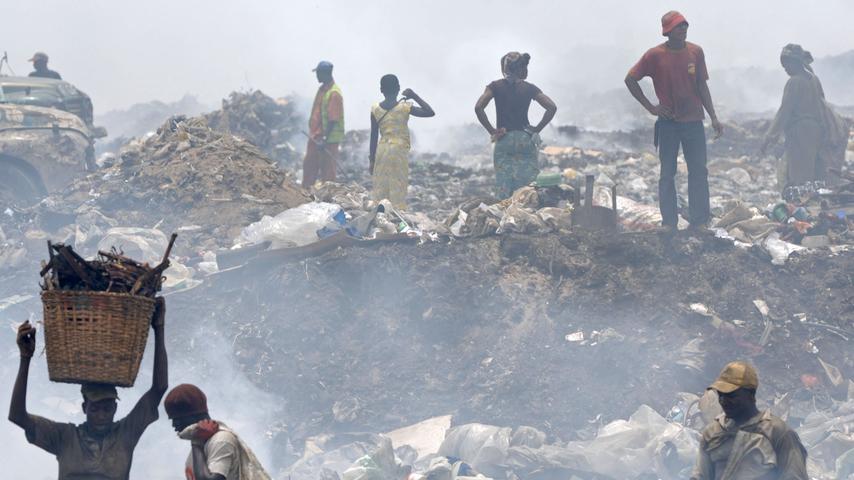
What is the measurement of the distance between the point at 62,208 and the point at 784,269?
23.2ft

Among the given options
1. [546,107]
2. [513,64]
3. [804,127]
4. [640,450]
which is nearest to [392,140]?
[513,64]

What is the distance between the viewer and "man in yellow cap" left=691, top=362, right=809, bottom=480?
12.6 ft

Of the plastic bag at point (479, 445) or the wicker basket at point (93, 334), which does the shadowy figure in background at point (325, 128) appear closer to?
the plastic bag at point (479, 445)

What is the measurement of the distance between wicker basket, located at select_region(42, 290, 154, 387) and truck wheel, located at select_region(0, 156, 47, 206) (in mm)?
9192

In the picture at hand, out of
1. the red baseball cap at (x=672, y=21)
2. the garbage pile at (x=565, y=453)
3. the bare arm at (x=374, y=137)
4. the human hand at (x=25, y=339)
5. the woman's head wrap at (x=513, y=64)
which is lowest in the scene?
the garbage pile at (x=565, y=453)

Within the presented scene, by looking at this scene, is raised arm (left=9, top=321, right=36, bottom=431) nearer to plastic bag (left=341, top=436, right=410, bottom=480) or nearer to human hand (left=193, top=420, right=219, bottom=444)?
human hand (left=193, top=420, right=219, bottom=444)

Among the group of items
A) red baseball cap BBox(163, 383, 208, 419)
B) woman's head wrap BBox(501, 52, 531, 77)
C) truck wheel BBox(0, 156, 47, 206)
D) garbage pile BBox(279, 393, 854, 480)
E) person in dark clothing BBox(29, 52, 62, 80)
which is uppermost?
person in dark clothing BBox(29, 52, 62, 80)

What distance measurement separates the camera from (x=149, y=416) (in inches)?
160

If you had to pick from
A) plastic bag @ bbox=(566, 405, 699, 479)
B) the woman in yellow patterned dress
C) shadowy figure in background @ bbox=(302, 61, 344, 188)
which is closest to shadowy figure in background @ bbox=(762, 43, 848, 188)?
the woman in yellow patterned dress

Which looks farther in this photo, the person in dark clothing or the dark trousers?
the person in dark clothing

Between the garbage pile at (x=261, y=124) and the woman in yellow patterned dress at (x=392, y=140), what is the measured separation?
6.00m

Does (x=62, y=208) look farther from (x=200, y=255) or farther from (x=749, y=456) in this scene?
(x=749, y=456)

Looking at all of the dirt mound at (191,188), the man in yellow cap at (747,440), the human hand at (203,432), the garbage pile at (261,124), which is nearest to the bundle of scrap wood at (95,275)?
the human hand at (203,432)

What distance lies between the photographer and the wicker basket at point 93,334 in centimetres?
377
